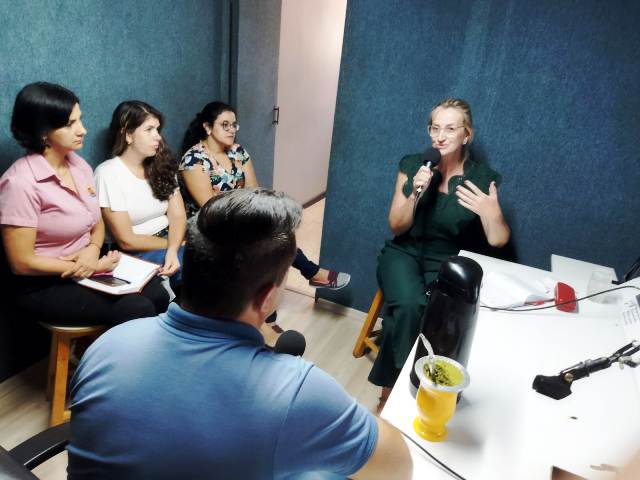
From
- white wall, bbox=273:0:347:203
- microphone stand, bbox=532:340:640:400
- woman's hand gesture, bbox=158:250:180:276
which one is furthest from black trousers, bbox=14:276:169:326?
white wall, bbox=273:0:347:203

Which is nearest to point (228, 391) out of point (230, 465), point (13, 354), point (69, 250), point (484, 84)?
point (230, 465)

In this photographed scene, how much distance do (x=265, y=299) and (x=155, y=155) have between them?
60.5 inches

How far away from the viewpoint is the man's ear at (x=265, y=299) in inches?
33.1

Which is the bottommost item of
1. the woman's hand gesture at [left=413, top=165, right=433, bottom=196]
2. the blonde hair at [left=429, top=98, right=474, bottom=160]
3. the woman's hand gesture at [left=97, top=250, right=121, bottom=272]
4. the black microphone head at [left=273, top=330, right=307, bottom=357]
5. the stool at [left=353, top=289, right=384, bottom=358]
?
the stool at [left=353, top=289, right=384, bottom=358]

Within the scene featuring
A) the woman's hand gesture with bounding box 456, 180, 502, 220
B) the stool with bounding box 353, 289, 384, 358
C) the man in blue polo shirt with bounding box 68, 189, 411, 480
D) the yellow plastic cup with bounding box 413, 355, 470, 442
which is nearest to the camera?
the man in blue polo shirt with bounding box 68, 189, 411, 480

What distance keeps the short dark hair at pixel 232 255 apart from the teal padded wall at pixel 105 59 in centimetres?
136

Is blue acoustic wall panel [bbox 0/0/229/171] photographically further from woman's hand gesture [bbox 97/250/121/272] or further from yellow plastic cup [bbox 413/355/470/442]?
yellow plastic cup [bbox 413/355/470/442]

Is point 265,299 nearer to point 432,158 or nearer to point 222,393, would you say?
point 222,393

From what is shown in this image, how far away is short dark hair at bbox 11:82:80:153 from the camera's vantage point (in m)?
1.62

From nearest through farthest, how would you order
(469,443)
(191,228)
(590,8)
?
(191,228)
(469,443)
(590,8)

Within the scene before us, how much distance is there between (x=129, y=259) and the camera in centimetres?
199

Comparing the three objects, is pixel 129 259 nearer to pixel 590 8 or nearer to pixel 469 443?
pixel 469 443

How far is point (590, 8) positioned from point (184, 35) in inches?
75.0

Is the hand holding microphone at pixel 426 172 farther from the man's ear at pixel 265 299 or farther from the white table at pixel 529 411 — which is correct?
the man's ear at pixel 265 299
